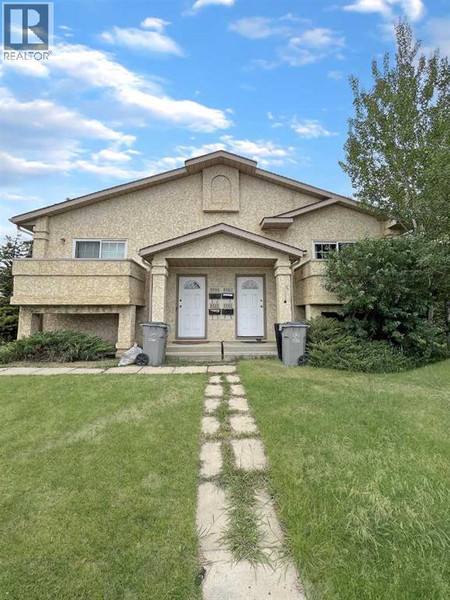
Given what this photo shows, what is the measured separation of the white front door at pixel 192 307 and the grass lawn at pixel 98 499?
6.41 m

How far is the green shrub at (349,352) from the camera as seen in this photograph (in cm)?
757

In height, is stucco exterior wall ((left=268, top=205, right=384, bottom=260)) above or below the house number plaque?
above

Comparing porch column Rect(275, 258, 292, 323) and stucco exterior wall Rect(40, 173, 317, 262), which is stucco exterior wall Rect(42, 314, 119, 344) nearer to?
stucco exterior wall Rect(40, 173, 317, 262)

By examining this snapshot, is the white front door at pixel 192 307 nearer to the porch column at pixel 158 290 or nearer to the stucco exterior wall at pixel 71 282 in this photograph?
the porch column at pixel 158 290

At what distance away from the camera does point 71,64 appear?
1024 cm

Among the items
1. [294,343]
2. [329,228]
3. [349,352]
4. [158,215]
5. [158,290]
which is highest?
[158,215]

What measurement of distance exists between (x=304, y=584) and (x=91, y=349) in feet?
28.1

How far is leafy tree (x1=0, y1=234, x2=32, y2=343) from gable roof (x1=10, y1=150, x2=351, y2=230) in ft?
6.69

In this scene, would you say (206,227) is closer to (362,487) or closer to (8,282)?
(362,487)

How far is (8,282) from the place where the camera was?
13.7 meters

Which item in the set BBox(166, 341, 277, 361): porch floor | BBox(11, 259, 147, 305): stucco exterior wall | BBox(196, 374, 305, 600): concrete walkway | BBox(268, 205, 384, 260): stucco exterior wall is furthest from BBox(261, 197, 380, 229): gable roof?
BBox(196, 374, 305, 600): concrete walkway

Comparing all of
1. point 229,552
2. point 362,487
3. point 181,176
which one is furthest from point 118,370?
point 181,176

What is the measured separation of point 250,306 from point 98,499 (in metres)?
9.36

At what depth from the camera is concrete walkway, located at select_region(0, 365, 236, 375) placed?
23.8 feet
